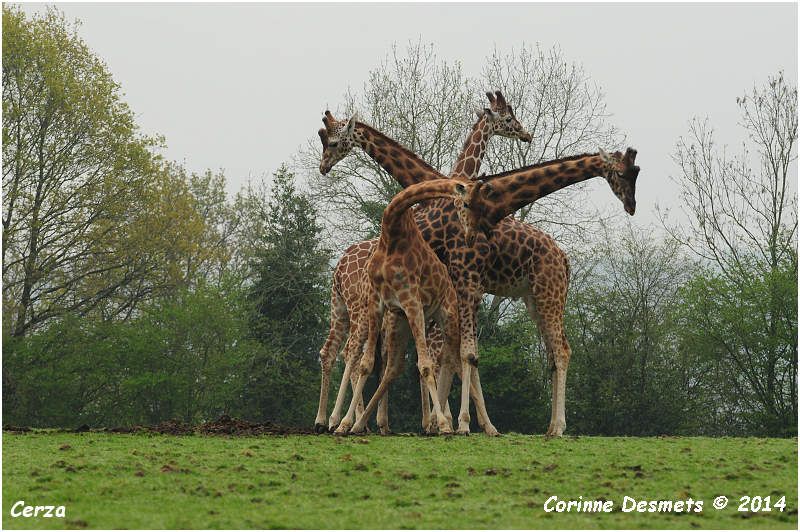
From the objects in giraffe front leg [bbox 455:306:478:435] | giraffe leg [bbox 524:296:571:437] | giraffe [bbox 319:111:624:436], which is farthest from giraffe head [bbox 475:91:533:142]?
giraffe front leg [bbox 455:306:478:435]

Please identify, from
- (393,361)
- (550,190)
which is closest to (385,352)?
(393,361)

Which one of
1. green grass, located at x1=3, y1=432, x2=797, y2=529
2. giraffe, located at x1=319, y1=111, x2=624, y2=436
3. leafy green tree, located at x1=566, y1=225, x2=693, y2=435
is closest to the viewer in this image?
green grass, located at x1=3, y1=432, x2=797, y2=529

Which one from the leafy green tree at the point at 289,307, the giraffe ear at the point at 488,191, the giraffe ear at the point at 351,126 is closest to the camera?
the giraffe ear at the point at 488,191

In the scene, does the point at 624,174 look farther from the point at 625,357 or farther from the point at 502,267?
the point at 625,357

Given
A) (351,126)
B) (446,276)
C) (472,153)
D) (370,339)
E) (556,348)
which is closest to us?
(370,339)

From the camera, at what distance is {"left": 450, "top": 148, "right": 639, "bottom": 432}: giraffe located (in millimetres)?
14078

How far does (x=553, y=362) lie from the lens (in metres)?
15.6

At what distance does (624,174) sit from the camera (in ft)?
47.1

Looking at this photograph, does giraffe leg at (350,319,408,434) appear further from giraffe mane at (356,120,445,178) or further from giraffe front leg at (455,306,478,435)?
giraffe mane at (356,120,445,178)

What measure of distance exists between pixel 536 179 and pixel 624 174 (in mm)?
1297

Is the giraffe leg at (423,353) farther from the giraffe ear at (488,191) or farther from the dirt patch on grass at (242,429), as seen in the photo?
the dirt patch on grass at (242,429)

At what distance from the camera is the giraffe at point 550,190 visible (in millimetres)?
14078

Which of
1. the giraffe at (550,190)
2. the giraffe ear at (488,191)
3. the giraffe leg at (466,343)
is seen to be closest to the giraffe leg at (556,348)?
the giraffe at (550,190)

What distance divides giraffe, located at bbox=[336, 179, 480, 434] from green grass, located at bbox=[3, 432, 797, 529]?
1122 mm
